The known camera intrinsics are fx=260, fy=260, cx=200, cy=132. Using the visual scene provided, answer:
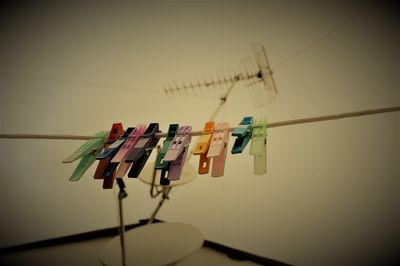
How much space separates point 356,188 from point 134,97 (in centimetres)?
303

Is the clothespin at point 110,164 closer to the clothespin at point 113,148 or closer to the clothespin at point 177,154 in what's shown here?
the clothespin at point 113,148

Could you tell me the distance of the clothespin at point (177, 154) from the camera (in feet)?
4.36

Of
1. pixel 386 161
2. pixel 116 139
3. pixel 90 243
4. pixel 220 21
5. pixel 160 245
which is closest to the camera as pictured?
pixel 116 139

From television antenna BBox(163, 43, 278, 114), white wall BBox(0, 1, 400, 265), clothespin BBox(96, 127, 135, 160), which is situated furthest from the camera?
television antenna BBox(163, 43, 278, 114)

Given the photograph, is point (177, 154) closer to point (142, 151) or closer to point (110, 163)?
point (142, 151)

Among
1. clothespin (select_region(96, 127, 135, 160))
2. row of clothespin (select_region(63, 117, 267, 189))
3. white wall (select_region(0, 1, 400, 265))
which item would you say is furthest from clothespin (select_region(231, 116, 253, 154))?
white wall (select_region(0, 1, 400, 265))

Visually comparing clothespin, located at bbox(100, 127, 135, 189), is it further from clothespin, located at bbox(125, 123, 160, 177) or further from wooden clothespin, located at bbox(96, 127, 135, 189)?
clothespin, located at bbox(125, 123, 160, 177)

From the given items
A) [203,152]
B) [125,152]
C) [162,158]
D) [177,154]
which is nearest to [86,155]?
Answer: [125,152]

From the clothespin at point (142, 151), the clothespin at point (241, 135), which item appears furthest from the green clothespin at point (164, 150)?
the clothespin at point (241, 135)

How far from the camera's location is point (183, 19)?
357 cm

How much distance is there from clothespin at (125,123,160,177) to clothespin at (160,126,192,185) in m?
0.16

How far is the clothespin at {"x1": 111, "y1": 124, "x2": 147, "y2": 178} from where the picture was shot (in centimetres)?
141

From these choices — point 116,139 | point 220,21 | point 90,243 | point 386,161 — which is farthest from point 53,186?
point 386,161

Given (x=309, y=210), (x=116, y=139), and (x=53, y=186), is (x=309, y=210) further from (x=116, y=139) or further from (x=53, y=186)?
(x=53, y=186)
